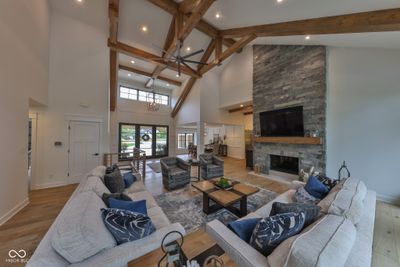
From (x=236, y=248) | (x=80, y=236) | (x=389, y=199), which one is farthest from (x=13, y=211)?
(x=389, y=199)

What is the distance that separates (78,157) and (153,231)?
4.74m

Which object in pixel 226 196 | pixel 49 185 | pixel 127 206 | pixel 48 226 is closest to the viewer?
pixel 127 206

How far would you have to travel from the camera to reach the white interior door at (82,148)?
4.68 meters

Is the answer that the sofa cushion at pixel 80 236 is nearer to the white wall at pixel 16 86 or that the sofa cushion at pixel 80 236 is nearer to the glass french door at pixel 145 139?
the white wall at pixel 16 86

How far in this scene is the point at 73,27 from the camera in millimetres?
4574

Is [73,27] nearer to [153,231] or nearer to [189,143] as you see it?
[153,231]

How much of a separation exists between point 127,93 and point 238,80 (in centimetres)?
604

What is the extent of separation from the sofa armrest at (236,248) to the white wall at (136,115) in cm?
800

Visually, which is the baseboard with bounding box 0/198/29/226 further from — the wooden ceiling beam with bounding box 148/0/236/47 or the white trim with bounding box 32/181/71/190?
the wooden ceiling beam with bounding box 148/0/236/47

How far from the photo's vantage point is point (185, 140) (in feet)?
37.1

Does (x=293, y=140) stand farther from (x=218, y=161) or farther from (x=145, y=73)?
(x=145, y=73)

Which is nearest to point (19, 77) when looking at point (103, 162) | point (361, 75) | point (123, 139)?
point (103, 162)

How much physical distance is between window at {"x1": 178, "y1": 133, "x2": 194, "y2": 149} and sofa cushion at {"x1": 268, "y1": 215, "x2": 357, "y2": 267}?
9912 millimetres

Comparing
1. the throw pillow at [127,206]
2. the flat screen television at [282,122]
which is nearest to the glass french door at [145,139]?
the flat screen television at [282,122]
